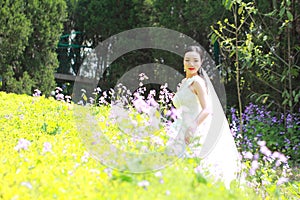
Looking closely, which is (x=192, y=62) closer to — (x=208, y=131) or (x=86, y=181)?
(x=208, y=131)

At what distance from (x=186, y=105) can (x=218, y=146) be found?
435 millimetres

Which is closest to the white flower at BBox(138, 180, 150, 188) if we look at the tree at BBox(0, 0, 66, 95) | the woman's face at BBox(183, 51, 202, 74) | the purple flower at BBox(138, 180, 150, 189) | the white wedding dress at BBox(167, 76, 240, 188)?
the purple flower at BBox(138, 180, 150, 189)

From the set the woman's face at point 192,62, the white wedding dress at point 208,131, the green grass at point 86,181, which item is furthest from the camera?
the woman's face at point 192,62

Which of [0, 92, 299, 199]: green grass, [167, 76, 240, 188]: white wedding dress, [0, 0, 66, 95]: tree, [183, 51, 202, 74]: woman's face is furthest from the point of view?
[0, 0, 66, 95]: tree

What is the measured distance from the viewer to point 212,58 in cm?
851

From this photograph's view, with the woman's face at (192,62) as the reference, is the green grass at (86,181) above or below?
below

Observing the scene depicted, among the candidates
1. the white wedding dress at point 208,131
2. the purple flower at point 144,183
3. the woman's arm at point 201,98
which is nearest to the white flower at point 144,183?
the purple flower at point 144,183

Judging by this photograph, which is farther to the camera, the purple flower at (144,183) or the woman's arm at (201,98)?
the woman's arm at (201,98)

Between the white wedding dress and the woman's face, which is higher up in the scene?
the woman's face

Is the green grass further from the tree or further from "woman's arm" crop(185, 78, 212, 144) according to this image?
the tree

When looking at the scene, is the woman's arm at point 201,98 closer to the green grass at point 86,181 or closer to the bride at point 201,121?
the bride at point 201,121

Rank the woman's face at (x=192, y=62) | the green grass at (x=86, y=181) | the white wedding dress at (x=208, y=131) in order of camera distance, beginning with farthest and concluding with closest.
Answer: the woman's face at (x=192, y=62)
the white wedding dress at (x=208, y=131)
the green grass at (x=86, y=181)

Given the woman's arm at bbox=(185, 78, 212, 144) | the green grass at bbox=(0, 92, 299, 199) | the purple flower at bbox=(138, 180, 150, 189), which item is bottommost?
the green grass at bbox=(0, 92, 299, 199)

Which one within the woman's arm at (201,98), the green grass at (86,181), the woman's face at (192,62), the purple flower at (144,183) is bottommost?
the green grass at (86,181)
